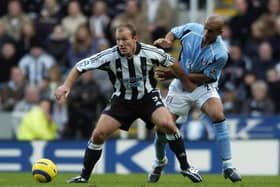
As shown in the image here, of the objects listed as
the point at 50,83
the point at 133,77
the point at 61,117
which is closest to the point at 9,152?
the point at 61,117

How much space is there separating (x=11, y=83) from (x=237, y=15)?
4.66m

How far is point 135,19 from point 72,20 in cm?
143

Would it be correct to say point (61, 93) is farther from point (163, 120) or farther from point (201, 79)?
point (201, 79)

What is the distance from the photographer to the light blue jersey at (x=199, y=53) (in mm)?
13797

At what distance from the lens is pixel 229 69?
813 inches

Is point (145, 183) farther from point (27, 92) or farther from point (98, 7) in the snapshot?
point (98, 7)

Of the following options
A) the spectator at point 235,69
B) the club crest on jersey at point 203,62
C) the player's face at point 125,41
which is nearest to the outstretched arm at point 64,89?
the player's face at point 125,41

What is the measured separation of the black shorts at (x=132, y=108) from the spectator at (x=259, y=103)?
6.85 m

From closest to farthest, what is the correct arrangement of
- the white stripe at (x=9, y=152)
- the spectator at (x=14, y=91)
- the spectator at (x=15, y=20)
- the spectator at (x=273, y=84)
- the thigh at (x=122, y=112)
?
the thigh at (x=122, y=112), the white stripe at (x=9, y=152), the spectator at (x=273, y=84), the spectator at (x=14, y=91), the spectator at (x=15, y=20)

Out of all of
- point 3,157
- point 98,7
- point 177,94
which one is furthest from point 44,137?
point 177,94

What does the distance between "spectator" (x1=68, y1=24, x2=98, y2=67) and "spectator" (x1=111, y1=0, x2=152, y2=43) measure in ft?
2.31

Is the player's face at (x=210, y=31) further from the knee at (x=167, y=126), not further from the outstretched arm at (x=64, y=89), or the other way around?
the outstretched arm at (x=64, y=89)

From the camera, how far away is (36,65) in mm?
21375

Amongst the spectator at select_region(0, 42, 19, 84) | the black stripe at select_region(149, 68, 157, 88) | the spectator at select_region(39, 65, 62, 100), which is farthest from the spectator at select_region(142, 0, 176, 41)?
the black stripe at select_region(149, 68, 157, 88)
